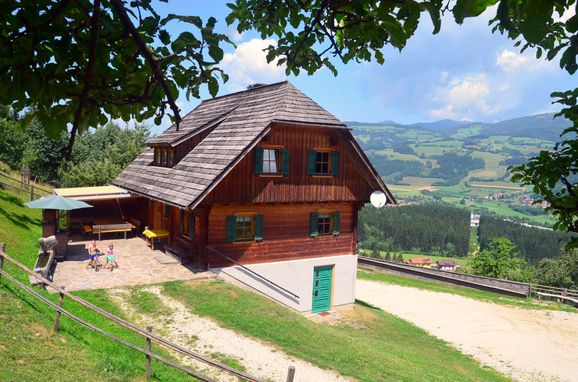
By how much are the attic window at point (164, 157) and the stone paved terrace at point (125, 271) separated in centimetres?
395

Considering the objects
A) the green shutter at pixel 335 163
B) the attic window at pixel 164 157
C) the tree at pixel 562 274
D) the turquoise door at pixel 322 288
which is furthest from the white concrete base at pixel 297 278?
the tree at pixel 562 274

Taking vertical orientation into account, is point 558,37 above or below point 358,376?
above

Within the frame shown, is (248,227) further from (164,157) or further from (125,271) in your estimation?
(164,157)

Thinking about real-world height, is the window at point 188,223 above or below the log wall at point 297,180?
below

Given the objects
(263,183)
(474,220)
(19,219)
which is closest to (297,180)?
(263,183)

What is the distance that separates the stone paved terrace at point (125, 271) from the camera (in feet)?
44.3

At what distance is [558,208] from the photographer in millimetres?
5387

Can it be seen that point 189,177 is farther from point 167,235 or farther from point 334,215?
point 334,215

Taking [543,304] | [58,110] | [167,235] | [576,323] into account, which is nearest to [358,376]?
[58,110]

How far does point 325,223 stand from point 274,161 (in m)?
3.85

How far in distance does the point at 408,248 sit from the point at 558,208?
412ft

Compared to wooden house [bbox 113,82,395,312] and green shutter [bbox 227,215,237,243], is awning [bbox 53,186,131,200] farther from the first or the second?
green shutter [bbox 227,215,237,243]

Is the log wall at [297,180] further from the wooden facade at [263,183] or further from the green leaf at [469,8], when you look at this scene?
the green leaf at [469,8]

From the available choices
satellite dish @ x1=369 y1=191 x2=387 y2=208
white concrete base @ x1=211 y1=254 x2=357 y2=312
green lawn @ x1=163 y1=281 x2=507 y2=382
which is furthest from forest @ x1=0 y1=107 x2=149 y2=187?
satellite dish @ x1=369 y1=191 x2=387 y2=208
